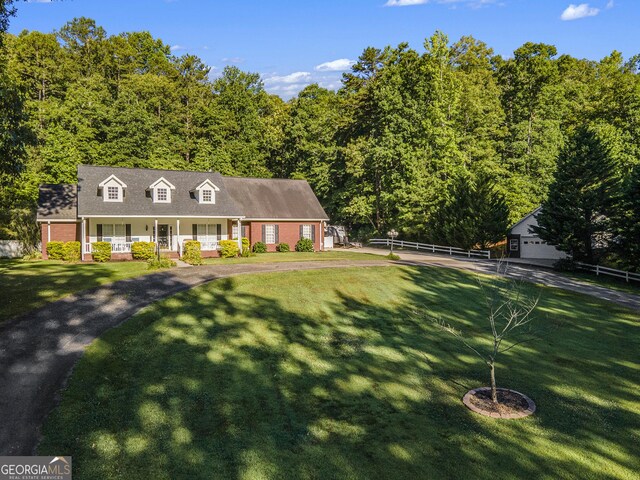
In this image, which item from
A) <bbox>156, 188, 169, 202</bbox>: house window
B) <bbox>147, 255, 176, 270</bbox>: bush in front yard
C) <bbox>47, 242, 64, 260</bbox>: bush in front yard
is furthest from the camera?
<bbox>156, 188, 169, 202</bbox>: house window

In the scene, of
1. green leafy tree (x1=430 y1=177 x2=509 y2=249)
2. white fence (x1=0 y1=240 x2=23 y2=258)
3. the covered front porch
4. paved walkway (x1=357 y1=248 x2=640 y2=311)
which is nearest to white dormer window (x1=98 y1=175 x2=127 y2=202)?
the covered front porch

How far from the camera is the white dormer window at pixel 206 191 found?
35938 millimetres

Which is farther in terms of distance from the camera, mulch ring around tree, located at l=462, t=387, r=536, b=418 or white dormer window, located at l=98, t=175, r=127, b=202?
white dormer window, located at l=98, t=175, r=127, b=202

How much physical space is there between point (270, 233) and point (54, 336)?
26.0 metres

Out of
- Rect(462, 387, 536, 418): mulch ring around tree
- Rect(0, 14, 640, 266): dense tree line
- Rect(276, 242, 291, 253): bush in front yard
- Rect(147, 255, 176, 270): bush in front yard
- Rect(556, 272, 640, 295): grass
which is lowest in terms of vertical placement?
Rect(462, 387, 536, 418): mulch ring around tree

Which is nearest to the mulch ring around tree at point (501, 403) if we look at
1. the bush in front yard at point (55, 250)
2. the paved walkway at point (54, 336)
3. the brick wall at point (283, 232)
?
the paved walkway at point (54, 336)

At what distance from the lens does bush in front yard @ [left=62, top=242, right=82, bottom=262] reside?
30.0m

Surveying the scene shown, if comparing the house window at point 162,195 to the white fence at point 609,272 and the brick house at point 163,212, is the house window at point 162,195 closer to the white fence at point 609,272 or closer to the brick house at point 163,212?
the brick house at point 163,212

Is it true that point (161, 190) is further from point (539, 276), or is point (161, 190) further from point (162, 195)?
point (539, 276)

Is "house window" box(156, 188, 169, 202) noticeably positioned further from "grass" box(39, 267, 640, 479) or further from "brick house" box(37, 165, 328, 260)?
"grass" box(39, 267, 640, 479)

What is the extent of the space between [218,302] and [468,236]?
87.9 ft

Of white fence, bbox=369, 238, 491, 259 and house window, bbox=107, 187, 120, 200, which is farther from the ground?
house window, bbox=107, 187, 120, 200

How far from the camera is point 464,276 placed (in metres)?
29.2

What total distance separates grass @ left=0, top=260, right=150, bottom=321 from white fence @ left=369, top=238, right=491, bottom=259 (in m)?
26.3
